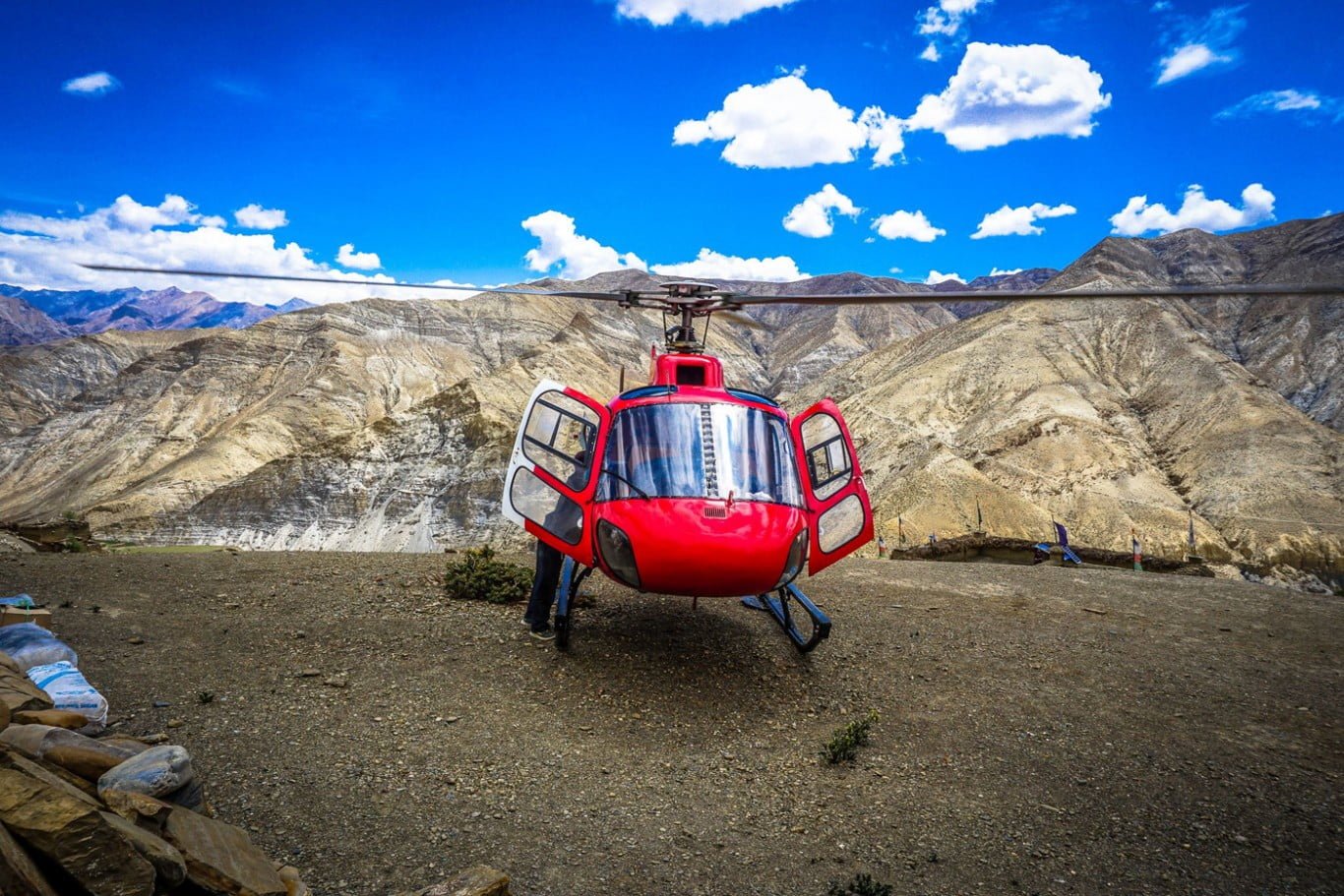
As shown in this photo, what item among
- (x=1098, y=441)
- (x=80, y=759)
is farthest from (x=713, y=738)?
(x=1098, y=441)

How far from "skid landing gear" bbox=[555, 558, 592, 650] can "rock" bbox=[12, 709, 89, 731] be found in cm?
370

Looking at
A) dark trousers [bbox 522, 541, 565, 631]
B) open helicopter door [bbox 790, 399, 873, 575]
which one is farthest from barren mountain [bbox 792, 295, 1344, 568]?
dark trousers [bbox 522, 541, 565, 631]

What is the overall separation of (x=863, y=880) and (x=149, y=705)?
4940mm

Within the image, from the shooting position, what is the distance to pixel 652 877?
3961 mm

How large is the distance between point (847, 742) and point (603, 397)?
60.7m

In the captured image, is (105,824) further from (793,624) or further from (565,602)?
(793,624)

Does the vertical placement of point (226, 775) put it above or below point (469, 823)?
above

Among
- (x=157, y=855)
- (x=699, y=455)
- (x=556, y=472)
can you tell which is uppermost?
(x=699, y=455)

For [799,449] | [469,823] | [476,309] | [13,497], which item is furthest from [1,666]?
[476,309]

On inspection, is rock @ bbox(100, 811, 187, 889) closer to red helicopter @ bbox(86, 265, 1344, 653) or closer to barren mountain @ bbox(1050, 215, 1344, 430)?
red helicopter @ bbox(86, 265, 1344, 653)

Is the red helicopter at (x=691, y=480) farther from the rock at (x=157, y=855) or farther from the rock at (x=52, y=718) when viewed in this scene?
the rock at (x=157, y=855)

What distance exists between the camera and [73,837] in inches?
97.8

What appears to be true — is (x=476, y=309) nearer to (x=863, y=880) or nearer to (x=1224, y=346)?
(x=1224, y=346)

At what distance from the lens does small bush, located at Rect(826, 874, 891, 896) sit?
378 cm
